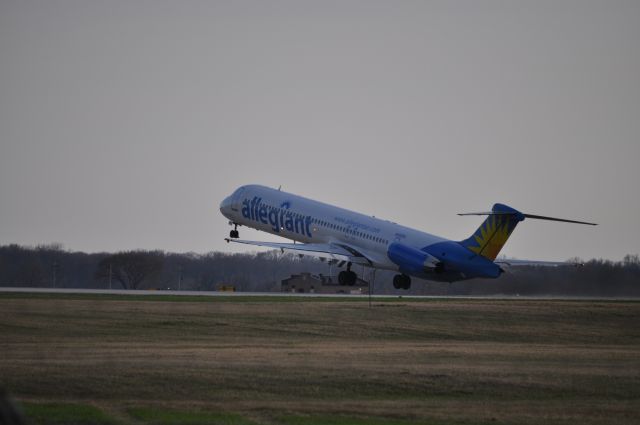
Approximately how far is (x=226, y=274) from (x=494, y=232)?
7412cm

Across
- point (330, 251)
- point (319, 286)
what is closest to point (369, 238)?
point (330, 251)

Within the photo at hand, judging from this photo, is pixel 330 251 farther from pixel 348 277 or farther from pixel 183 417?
pixel 183 417

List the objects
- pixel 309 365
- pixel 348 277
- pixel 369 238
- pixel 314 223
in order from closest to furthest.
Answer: pixel 309 365
pixel 369 238
pixel 314 223
pixel 348 277

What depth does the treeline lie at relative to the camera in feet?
237

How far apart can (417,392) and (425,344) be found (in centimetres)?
1463

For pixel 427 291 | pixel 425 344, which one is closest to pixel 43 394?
pixel 425 344

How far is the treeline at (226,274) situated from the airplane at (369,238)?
12.8ft

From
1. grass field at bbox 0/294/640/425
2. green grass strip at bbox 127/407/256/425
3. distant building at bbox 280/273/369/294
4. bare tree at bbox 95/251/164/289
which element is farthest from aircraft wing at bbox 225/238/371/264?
green grass strip at bbox 127/407/256/425

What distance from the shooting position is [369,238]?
2771 inches

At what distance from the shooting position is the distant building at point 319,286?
94875mm

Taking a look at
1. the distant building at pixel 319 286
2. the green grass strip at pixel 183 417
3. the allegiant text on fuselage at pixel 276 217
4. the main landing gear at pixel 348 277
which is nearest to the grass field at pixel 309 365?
the green grass strip at pixel 183 417

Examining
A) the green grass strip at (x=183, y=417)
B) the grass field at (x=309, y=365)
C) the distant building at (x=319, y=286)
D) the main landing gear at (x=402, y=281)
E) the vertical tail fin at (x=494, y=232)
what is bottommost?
the green grass strip at (x=183, y=417)

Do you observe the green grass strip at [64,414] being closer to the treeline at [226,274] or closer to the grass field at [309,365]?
the grass field at [309,365]

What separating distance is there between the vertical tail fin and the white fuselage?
3.18 metres
